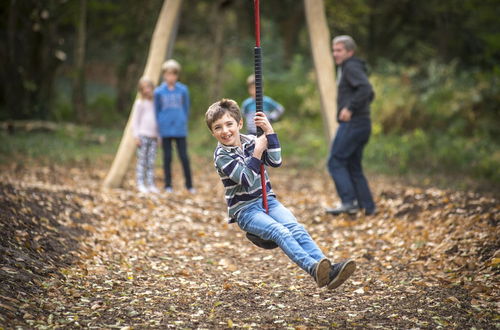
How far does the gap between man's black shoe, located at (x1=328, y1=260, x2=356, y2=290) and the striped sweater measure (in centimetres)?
87

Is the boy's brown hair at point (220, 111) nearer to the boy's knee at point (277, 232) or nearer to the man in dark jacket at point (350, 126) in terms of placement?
the boy's knee at point (277, 232)

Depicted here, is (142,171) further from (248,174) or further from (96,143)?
(96,143)

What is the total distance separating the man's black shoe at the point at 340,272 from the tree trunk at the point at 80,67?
1632 cm

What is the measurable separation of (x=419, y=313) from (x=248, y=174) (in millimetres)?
1660

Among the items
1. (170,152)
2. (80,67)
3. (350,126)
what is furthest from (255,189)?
(80,67)

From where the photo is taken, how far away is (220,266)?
5.72 metres

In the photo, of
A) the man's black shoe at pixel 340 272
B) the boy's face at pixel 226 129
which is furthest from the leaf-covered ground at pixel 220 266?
the boy's face at pixel 226 129

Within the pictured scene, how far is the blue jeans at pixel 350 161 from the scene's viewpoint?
7.27 metres

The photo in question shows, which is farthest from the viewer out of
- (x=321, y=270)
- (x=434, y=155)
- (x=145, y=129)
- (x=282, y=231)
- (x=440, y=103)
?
(x=440, y=103)

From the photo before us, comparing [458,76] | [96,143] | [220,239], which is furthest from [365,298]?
[458,76]

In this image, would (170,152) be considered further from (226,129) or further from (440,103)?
(440,103)

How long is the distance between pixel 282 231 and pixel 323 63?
5.24m

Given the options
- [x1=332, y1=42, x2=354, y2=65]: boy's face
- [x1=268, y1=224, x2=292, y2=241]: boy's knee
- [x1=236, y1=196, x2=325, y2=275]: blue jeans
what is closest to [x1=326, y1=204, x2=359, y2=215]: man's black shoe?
[x1=332, y1=42, x2=354, y2=65]: boy's face

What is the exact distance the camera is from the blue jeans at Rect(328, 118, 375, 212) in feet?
23.8
